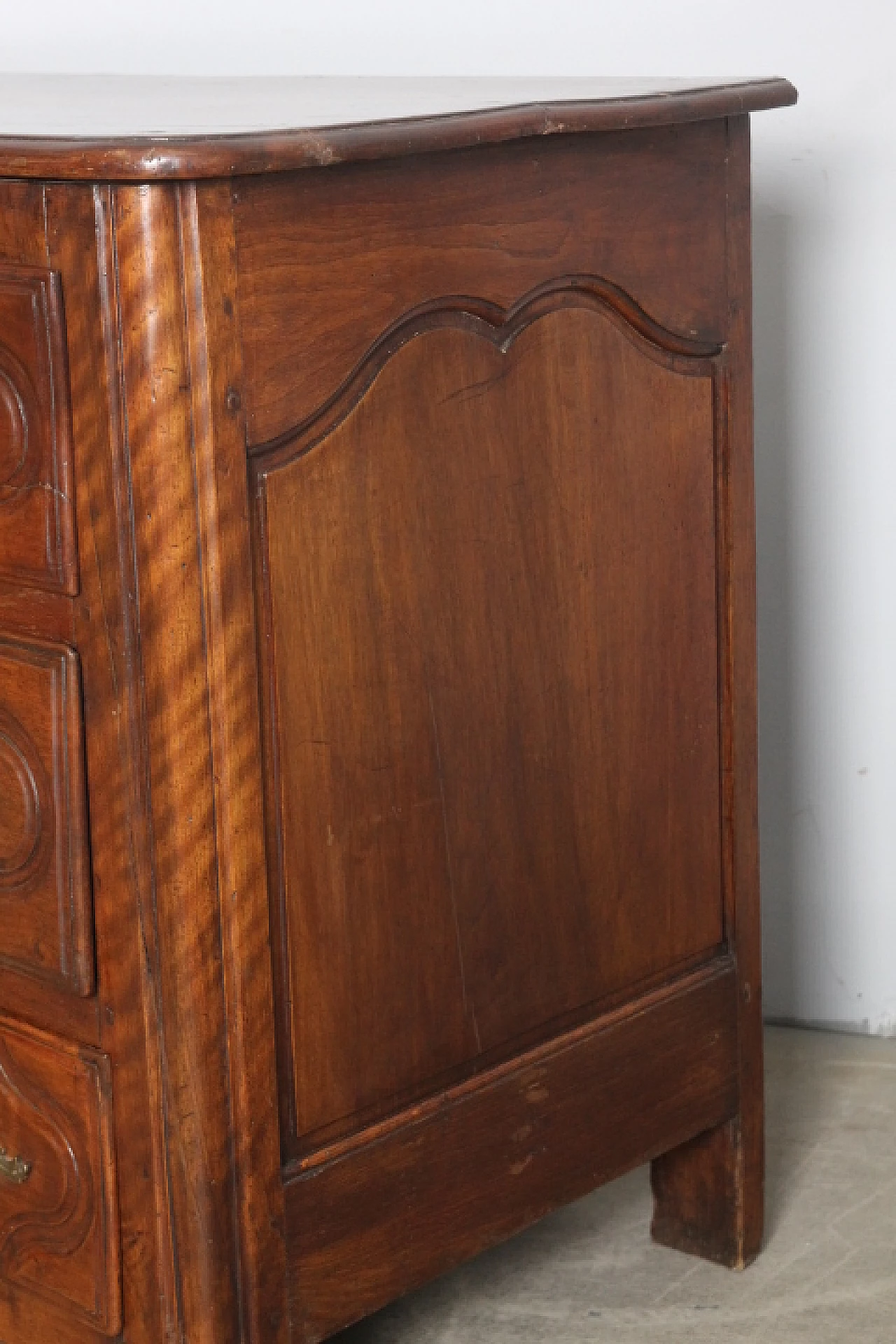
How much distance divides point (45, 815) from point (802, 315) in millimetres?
1227

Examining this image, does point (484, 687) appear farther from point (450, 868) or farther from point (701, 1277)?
point (701, 1277)

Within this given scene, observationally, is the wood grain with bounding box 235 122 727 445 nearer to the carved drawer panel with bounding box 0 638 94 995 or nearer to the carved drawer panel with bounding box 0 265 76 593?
the carved drawer panel with bounding box 0 265 76 593

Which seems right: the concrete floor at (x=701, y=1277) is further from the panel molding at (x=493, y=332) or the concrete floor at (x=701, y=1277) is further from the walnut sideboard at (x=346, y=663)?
the panel molding at (x=493, y=332)

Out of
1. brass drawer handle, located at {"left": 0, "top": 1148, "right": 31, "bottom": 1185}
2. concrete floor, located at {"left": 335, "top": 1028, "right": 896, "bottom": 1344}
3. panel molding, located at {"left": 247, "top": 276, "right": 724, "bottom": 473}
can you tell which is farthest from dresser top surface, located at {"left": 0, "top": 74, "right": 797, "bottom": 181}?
concrete floor, located at {"left": 335, "top": 1028, "right": 896, "bottom": 1344}

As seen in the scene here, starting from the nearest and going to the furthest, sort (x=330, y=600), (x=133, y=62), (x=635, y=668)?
(x=330, y=600), (x=635, y=668), (x=133, y=62)

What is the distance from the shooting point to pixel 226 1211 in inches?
59.5

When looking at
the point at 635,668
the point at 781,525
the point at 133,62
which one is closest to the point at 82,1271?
the point at 635,668

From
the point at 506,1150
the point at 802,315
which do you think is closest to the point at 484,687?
the point at 506,1150

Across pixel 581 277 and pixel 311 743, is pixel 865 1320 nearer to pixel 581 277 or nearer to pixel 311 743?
pixel 311 743

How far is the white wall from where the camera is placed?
7.55 feet

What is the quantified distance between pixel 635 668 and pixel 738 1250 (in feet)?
2.07

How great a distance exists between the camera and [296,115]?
1.47 m

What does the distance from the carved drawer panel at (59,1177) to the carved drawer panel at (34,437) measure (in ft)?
1.25

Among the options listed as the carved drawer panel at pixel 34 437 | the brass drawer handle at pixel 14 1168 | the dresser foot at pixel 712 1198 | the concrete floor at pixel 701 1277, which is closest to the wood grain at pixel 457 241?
the carved drawer panel at pixel 34 437
